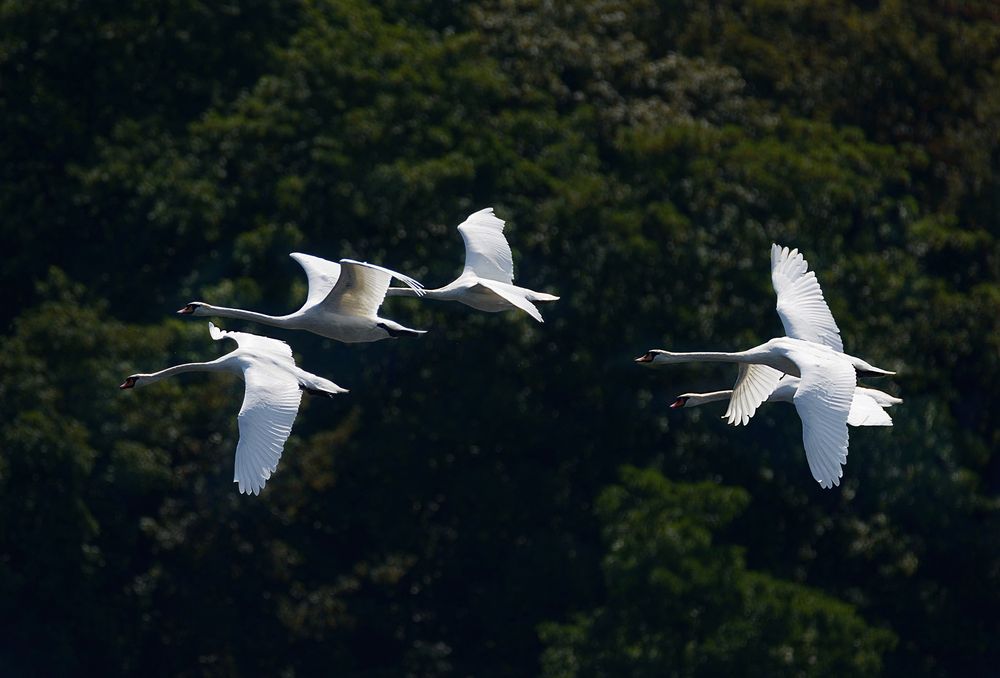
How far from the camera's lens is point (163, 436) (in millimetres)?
29656

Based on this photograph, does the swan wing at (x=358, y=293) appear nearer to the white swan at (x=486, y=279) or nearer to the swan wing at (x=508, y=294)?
the white swan at (x=486, y=279)

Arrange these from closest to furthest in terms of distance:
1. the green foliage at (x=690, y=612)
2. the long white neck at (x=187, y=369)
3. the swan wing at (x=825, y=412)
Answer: the swan wing at (x=825, y=412), the long white neck at (x=187, y=369), the green foliage at (x=690, y=612)

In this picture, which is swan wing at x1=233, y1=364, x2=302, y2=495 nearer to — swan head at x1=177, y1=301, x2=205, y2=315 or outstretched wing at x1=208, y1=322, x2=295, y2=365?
outstretched wing at x1=208, y1=322, x2=295, y2=365

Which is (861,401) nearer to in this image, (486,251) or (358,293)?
(486,251)

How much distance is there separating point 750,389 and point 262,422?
14.5 ft

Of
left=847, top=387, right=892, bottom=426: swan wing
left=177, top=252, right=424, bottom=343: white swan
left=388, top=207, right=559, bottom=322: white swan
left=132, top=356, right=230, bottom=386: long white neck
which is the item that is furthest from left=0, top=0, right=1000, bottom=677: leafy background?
left=177, top=252, right=424, bottom=343: white swan

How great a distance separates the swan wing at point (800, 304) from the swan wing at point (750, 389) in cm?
40

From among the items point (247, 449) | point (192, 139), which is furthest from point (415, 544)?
point (247, 449)

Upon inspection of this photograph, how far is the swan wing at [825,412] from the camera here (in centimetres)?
1741

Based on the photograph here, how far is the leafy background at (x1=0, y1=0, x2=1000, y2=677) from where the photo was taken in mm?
29438

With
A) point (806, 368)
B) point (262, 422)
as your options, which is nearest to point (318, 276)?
point (262, 422)

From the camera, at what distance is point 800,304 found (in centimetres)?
2091

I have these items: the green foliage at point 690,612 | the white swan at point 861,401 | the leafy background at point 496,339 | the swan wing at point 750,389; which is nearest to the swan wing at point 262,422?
the white swan at point 861,401

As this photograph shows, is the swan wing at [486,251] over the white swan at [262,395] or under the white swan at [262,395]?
under
